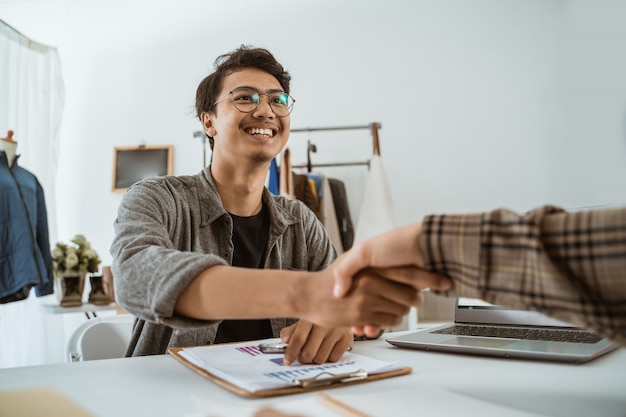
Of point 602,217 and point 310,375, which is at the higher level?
point 602,217

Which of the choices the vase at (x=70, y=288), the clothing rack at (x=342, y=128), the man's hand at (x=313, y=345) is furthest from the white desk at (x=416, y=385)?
the clothing rack at (x=342, y=128)

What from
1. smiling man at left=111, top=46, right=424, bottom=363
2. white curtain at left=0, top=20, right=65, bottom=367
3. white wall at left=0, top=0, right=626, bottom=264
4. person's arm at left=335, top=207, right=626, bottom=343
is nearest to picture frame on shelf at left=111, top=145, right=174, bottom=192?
white wall at left=0, top=0, right=626, bottom=264

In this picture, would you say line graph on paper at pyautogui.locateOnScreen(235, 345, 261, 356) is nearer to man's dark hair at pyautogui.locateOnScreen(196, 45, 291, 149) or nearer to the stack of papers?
the stack of papers

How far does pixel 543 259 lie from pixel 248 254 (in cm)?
95

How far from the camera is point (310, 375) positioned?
2.35 ft

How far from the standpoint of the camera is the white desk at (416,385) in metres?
0.60

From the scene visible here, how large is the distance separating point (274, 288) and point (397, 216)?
8.16 feet

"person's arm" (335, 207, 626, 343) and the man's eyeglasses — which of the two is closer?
"person's arm" (335, 207, 626, 343)

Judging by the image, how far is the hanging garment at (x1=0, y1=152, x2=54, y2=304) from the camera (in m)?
2.42

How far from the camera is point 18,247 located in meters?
2.47

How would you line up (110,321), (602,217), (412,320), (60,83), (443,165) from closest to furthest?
1. (602,217)
2. (110,321)
3. (412,320)
4. (443,165)
5. (60,83)

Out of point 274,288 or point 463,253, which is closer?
point 463,253

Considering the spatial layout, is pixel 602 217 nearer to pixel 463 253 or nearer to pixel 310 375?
pixel 463 253

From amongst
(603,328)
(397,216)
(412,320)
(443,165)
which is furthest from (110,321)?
(443,165)
